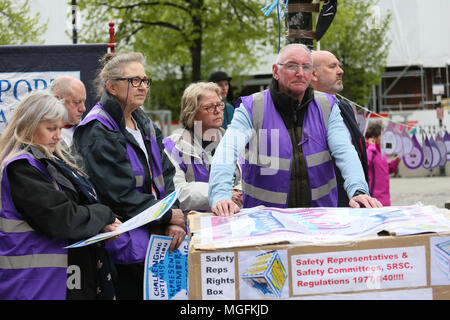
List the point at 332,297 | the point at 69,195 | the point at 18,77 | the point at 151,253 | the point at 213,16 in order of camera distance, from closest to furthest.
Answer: the point at 332,297 → the point at 69,195 → the point at 151,253 → the point at 18,77 → the point at 213,16

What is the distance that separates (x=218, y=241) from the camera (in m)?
2.20

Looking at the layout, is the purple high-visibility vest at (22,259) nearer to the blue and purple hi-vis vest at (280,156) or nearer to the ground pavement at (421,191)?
the blue and purple hi-vis vest at (280,156)

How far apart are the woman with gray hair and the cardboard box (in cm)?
86

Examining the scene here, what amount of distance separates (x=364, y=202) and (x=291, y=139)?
27.2 inches

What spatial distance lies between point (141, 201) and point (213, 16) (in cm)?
1329

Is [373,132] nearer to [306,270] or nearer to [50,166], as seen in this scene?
[50,166]

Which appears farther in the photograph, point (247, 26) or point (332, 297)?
point (247, 26)

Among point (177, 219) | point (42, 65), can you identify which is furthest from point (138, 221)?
point (42, 65)

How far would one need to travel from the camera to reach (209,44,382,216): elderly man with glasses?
336 centimetres

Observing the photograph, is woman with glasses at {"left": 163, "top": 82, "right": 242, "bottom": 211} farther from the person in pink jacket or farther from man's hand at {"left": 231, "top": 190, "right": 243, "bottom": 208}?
the person in pink jacket

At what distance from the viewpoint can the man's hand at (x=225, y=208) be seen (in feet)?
8.81

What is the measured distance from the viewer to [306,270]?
213cm
